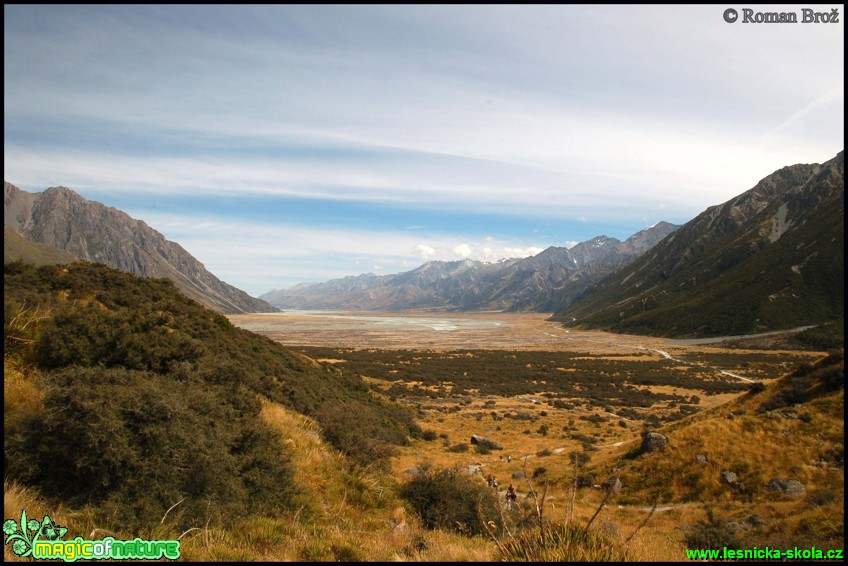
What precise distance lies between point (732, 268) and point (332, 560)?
7265 inches

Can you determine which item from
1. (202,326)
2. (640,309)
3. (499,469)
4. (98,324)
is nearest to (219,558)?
(98,324)

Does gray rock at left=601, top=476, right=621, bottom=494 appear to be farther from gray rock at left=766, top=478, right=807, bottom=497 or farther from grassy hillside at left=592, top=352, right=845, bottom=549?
gray rock at left=766, top=478, right=807, bottom=497

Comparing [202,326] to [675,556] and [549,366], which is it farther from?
[549,366]

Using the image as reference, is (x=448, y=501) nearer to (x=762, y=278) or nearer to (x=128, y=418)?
(x=128, y=418)

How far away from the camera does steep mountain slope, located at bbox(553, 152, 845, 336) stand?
109m

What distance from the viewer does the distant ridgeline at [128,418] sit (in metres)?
6.36

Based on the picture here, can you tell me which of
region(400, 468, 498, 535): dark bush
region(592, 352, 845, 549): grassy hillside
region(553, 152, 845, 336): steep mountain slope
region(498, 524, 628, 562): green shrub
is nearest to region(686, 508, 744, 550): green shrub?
region(592, 352, 845, 549): grassy hillside

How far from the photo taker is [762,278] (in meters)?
126

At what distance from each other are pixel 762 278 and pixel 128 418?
528 ft

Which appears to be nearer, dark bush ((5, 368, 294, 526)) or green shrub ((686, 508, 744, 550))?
dark bush ((5, 368, 294, 526))

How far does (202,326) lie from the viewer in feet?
61.5

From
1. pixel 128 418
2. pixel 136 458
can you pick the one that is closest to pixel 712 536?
pixel 136 458

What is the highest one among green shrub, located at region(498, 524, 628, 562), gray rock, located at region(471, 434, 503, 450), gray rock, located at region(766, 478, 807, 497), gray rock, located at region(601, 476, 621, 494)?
green shrub, located at region(498, 524, 628, 562)

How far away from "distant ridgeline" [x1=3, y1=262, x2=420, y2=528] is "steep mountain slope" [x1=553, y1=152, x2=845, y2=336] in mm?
127864
